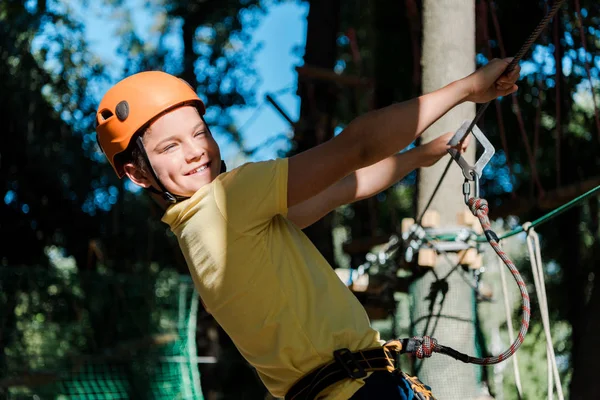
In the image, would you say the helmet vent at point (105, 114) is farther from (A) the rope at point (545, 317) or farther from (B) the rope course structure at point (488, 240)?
(A) the rope at point (545, 317)

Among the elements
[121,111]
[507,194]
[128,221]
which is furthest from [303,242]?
[128,221]

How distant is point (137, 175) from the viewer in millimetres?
2203

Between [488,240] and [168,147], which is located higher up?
[168,147]

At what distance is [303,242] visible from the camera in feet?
6.56

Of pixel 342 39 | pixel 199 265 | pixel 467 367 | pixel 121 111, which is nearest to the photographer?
pixel 199 265

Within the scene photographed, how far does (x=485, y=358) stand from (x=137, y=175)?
109 cm

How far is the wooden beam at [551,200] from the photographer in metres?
4.88

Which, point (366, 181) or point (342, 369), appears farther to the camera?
point (366, 181)

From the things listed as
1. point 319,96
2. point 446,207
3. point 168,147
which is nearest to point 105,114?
point 168,147

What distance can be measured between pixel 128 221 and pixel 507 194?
570 centimetres

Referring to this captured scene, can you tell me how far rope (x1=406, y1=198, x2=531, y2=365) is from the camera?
1.94 metres

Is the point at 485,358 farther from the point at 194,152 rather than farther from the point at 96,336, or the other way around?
the point at 96,336

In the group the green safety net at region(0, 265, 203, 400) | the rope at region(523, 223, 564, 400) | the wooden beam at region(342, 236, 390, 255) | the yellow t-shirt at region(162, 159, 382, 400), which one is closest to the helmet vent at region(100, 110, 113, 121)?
the yellow t-shirt at region(162, 159, 382, 400)

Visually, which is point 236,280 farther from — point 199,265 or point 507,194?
point 507,194
